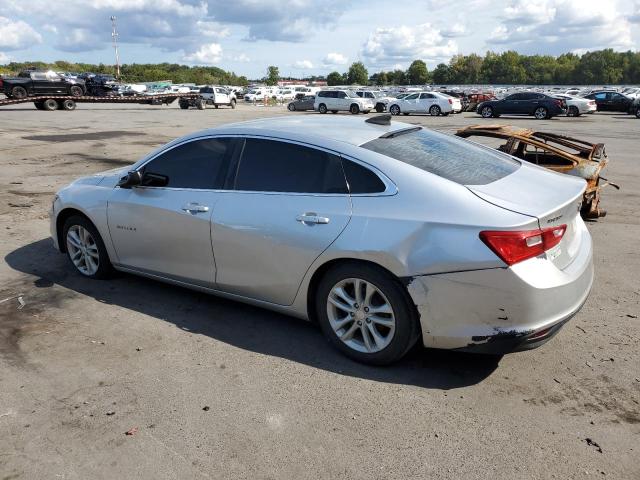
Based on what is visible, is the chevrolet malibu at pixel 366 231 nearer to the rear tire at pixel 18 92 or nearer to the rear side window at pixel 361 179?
the rear side window at pixel 361 179

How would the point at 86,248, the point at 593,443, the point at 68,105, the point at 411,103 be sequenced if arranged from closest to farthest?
1. the point at 593,443
2. the point at 86,248
3. the point at 68,105
4. the point at 411,103

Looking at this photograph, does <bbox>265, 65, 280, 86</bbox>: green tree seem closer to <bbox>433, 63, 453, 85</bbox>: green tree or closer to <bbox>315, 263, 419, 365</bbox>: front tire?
<bbox>433, 63, 453, 85</bbox>: green tree

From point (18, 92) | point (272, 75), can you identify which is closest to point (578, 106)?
point (18, 92)

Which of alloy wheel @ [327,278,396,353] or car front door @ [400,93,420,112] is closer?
alloy wheel @ [327,278,396,353]

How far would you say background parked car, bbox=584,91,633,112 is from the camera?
36.2 metres

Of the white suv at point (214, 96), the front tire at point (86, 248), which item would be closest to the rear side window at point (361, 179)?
the front tire at point (86, 248)

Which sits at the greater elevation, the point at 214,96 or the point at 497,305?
the point at 214,96

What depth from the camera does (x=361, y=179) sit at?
11.6 ft

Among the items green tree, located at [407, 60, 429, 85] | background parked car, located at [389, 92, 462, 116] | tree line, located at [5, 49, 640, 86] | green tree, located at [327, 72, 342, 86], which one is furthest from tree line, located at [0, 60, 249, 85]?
background parked car, located at [389, 92, 462, 116]

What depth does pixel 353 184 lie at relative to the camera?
356cm

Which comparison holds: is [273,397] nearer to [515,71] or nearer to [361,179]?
[361,179]

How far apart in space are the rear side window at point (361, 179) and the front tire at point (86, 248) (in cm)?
267

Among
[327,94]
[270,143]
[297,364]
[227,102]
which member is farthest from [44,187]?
[227,102]

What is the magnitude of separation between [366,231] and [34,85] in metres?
35.3
